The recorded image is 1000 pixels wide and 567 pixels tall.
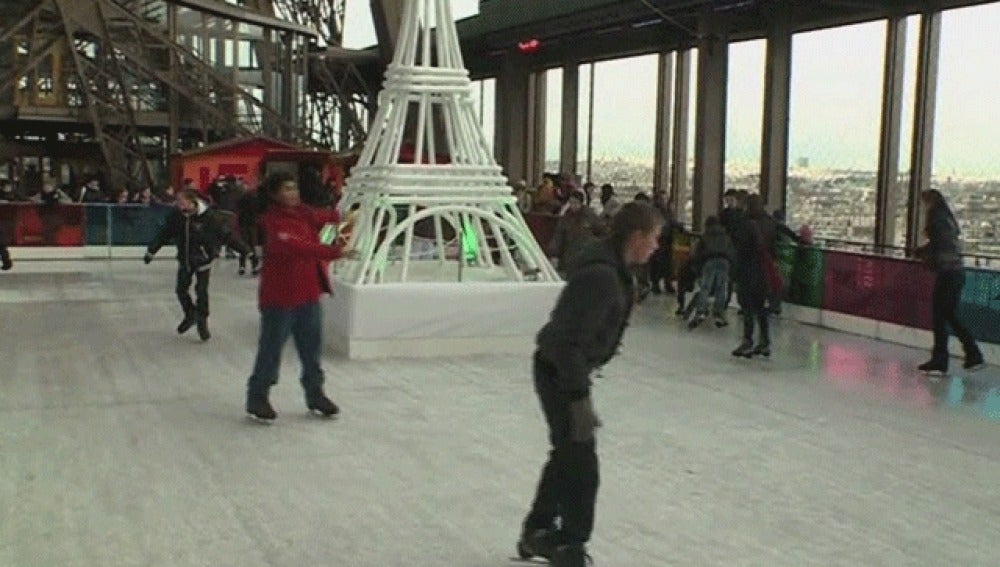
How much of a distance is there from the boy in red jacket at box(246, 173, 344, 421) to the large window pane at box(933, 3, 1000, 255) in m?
11.8

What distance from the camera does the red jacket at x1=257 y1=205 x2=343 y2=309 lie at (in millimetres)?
7789

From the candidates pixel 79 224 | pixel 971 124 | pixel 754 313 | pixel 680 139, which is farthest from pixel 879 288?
pixel 79 224

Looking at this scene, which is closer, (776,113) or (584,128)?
(776,113)

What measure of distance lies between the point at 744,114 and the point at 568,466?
59.7 feet

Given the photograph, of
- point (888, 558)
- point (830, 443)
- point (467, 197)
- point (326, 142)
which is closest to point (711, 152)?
point (467, 197)

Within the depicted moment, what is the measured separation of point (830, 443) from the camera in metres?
7.75

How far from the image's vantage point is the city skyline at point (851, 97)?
55.6 ft

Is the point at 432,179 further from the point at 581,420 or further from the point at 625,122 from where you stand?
the point at 625,122

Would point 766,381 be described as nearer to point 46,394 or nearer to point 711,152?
point 46,394

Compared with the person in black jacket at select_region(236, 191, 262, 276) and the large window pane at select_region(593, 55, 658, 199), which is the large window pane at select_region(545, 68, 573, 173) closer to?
the large window pane at select_region(593, 55, 658, 199)

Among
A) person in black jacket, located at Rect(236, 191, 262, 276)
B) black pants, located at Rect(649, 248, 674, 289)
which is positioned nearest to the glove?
black pants, located at Rect(649, 248, 674, 289)

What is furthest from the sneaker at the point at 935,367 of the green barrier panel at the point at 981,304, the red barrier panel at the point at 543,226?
the red barrier panel at the point at 543,226

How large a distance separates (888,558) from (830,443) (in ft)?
7.98

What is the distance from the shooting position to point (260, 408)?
7926mm
